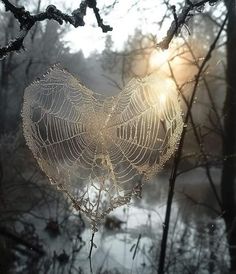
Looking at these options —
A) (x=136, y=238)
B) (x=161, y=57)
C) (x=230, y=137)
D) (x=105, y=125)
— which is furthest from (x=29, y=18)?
(x=136, y=238)

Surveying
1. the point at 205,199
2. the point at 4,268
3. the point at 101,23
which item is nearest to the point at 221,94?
the point at 205,199

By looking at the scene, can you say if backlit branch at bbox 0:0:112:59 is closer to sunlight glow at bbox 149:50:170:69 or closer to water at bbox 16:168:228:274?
sunlight glow at bbox 149:50:170:69

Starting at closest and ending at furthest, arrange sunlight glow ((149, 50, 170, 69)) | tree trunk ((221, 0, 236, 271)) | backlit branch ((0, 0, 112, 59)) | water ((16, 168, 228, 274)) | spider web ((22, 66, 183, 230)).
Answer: backlit branch ((0, 0, 112, 59)), spider web ((22, 66, 183, 230)), sunlight glow ((149, 50, 170, 69)), tree trunk ((221, 0, 236, 271)), water ((16, 168, 228, 274))

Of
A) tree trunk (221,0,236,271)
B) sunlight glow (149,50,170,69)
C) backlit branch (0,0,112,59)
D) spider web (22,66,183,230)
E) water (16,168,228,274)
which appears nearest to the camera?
backlit branch (0,0,112,59)

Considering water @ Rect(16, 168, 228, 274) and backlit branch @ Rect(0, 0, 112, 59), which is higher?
water @ Rect(16, 168, 228, 274)

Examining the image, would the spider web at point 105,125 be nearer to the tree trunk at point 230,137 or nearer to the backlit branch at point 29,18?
the backlit branch at point 29,18

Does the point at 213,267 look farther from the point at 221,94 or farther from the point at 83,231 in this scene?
the point at 221,94

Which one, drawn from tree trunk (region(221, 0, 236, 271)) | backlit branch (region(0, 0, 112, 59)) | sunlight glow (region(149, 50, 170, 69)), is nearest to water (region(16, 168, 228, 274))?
tree trunk (region(221, 0, 236, 271))

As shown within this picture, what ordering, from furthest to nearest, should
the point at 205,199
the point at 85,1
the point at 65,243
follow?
1. the point at 205,199
2. the point at 65,243
3. the point at 85,1

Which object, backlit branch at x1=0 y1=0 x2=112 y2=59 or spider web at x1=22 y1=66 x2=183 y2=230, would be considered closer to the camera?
backlit branch at x1=0 y1=0 x2=112 y2=59

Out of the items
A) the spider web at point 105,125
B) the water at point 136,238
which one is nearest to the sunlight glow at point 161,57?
the spider web at point 105,125

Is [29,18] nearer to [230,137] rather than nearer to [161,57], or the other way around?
[161,57]
